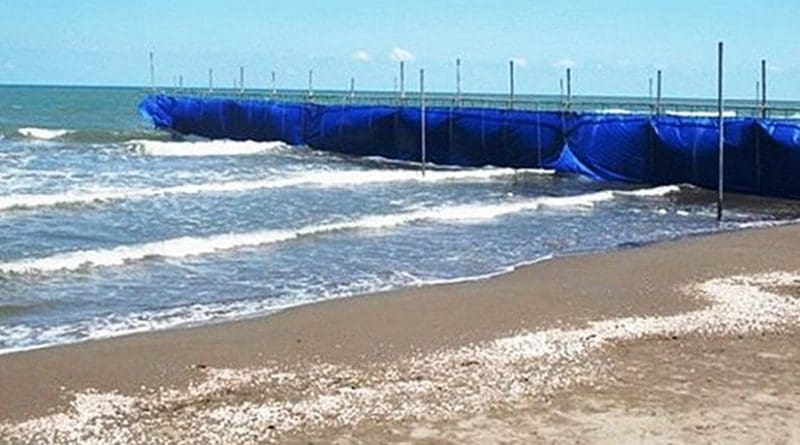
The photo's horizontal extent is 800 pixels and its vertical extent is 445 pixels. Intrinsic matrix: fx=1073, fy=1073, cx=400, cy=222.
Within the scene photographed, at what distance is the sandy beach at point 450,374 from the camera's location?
7.06 m

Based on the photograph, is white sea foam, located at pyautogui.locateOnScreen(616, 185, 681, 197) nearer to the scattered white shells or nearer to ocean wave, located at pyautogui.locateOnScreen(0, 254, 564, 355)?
ocean wave, located at pyautogui.locateOnScreen(0, 254, 564, 355)

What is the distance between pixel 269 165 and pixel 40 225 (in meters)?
18.0

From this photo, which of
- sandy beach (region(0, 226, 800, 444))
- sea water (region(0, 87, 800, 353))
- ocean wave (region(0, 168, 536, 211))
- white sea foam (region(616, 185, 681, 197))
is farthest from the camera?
white sea foam (region(616, 185, 681, 197))

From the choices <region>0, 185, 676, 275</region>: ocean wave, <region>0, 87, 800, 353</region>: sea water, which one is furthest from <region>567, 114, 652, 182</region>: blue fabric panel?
<region>0, 185, 676, 275</region>: ocean wave

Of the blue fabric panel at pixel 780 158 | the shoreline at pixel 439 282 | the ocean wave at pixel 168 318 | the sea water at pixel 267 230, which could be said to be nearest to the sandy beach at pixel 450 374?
the shoreline at pixel 439 282

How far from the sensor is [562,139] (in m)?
32.4

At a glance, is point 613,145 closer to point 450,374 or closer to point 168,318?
point 168,318

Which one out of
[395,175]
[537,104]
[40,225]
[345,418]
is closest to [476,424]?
[345,418]

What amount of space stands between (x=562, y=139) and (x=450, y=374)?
966 inches

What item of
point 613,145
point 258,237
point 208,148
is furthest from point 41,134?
point 258,237

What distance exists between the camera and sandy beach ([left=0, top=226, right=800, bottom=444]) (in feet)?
23.2

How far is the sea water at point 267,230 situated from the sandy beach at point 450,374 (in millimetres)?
1394

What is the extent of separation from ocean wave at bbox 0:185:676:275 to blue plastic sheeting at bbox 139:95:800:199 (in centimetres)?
342

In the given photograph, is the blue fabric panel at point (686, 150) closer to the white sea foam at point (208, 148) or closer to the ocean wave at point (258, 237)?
the ocean wave at point (258, 237)
